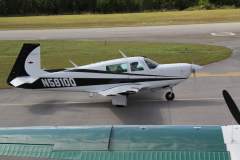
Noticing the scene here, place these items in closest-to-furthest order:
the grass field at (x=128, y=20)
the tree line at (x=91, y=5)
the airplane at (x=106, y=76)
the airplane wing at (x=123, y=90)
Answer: the airplane wing at (x=123, y=90) → the airplane at (x=106, y=76) → the grass field at (x=128, y=20) → the tree line at (x=91, y=5)

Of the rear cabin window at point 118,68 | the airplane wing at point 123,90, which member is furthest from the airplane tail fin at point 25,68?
the airplane wing at point 123,90

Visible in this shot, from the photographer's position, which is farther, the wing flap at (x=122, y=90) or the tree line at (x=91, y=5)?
the tree line at (x=91, y=5)

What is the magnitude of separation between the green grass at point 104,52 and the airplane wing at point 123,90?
7484mm

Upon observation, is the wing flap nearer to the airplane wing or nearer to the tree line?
the airplane wing

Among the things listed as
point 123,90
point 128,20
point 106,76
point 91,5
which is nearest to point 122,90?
point 123,90

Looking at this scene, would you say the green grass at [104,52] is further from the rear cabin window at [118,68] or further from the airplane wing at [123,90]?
the airplane wing at [123,90]

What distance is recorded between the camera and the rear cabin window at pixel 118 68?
1934cm

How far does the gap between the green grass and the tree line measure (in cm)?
3793

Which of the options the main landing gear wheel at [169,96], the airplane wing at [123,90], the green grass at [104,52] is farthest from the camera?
the green grass at [104,52]

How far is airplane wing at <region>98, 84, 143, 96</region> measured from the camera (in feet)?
59.8

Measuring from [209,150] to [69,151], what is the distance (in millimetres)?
1162

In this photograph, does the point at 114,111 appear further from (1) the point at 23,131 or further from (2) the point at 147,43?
(2) the point at 147,43

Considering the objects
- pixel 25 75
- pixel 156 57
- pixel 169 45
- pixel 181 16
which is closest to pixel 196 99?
pixel 25 75

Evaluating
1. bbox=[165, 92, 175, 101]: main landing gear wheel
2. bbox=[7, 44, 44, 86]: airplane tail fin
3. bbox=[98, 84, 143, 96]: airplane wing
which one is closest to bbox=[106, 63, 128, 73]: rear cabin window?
bbox=[98, 84, 143, 96]: airplane wing
